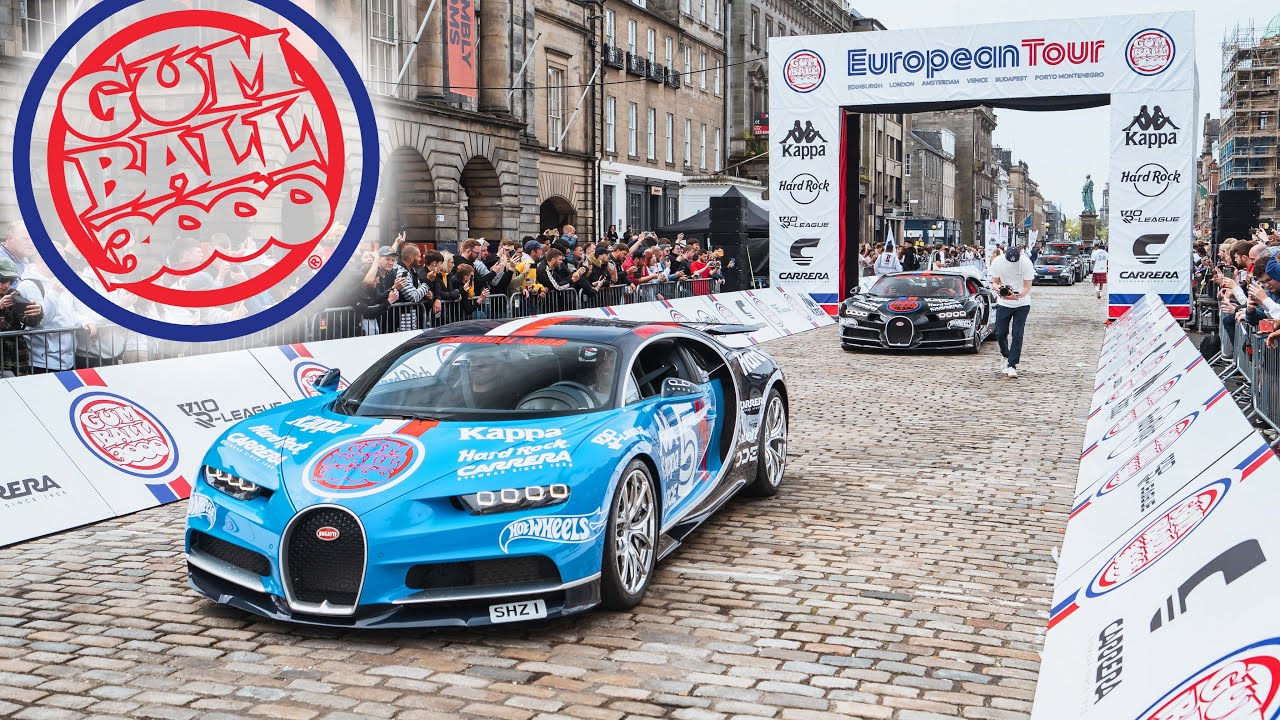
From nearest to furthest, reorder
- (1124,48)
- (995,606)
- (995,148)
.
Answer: (995,606), (1124,48), (995,148)

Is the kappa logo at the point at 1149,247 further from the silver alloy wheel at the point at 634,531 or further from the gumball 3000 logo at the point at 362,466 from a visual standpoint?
the gumball 3000 logo at the point at 362,466

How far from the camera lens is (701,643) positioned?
18.0 feet

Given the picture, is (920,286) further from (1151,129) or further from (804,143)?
(1151,129)

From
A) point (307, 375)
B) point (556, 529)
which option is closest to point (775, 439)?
point (556, 529)

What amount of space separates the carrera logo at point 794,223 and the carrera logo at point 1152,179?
21.6 ft

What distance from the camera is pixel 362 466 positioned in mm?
5574

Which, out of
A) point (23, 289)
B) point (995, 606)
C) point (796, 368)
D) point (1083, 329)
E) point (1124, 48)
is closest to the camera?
point (995, 606)

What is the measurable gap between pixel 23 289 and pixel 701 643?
23.7 feet

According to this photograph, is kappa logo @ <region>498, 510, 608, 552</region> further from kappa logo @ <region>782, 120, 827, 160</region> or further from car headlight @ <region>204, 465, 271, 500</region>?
kappa logo @ <region>782, 120, 827, 160</region>

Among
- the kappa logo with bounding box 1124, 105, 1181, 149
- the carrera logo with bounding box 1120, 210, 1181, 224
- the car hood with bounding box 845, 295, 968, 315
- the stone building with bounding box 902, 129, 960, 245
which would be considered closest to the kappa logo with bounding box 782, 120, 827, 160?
the kappa logo with bounding box 1124, 105, 1181, 149

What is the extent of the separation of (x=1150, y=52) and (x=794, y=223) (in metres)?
8.25

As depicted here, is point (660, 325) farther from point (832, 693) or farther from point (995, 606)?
point (832, 693)

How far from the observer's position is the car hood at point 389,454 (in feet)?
17.8

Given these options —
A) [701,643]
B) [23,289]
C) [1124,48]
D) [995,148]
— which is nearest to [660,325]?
[701,643]
